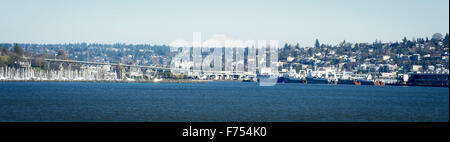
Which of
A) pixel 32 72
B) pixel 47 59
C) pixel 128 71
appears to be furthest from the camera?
pixel 128 71

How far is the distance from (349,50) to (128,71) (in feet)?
183

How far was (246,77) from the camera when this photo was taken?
10962 cm

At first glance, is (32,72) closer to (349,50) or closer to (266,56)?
(266,56)

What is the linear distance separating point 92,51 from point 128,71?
7676cm
